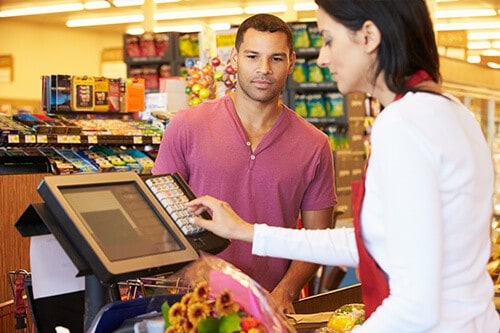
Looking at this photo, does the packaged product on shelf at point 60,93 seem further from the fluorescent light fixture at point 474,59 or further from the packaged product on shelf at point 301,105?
the packaged product on shelf at point 301,105

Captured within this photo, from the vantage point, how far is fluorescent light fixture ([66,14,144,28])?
19.0m

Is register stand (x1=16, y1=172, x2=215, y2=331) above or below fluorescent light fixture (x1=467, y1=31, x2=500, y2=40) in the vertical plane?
below

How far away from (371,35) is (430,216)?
1.27 feet

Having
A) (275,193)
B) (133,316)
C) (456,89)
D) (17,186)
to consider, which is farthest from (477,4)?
(133,316)

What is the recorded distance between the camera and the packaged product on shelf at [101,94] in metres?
5.44

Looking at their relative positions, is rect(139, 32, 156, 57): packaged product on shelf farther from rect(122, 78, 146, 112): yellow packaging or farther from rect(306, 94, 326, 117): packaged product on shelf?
rect(122, 78, 146, 112): yellow packaging

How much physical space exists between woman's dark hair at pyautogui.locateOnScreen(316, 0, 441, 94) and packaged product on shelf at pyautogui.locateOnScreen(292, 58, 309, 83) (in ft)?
25.4

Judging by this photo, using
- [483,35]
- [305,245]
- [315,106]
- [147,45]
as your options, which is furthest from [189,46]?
[305,245]

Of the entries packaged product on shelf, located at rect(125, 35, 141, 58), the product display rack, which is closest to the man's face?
the product display rack

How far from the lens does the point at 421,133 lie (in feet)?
5.24

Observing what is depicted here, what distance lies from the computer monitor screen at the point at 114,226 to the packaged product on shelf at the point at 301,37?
759 centimetres

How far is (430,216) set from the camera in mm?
1564

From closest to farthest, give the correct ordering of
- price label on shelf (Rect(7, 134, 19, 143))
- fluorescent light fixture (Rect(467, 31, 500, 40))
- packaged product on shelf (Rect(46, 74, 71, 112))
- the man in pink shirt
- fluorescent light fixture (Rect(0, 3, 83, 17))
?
the man in pink shirt, price label on shelf (Rect(7, 134, 19, 143)), packaged product on shelf (Rect(46, 74, 71, 112)), fluorescent light fixture (Rect(467, 31, 500, 40)), fluorescent light fixture (Rect(0, 3, 83, 17))

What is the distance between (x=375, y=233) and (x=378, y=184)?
0.34 ft
